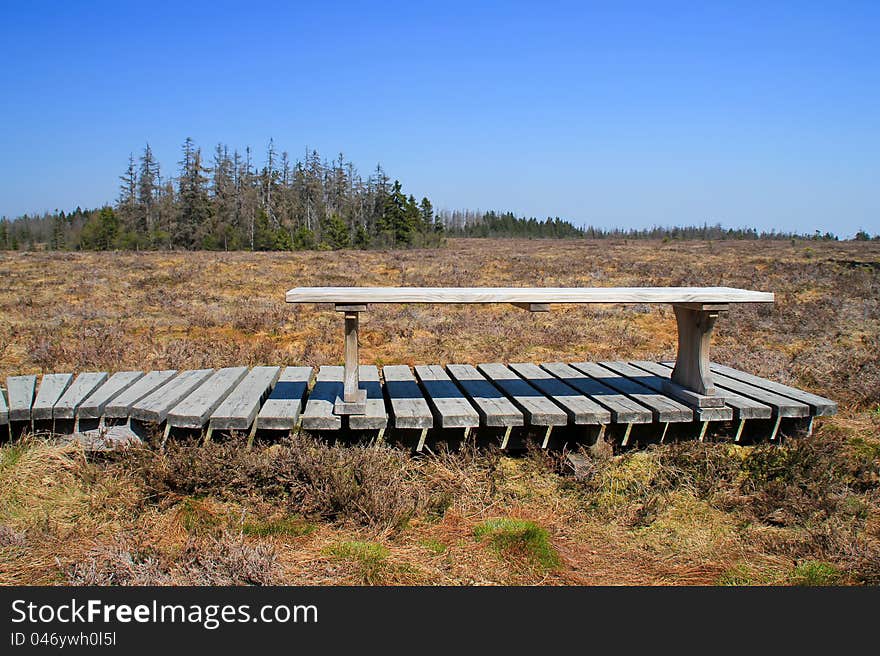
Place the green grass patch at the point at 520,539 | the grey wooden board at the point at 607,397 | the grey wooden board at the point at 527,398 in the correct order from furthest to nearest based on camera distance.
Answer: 1. the grey wooden board at the point at 607,397
2. the grey wooden board at the point at 527,398
3. the green grass patch at the point at 520,539

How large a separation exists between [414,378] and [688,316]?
244 cm

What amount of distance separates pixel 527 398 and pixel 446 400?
67 centimetres

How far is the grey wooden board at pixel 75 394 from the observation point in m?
3.91

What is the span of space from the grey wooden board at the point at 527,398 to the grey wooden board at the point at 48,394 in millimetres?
3423

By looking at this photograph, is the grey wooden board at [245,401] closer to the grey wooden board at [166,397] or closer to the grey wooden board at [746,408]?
the grey wooden board at [166,397]

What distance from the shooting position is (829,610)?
269cm

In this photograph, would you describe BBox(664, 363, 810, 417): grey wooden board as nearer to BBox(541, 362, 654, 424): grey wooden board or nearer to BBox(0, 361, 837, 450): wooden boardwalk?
BBox(0, 361, 837, 450): wooden boardwalk

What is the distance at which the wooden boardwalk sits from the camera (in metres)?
3.95

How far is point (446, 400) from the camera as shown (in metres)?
4.35

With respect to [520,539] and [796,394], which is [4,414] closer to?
[520,539]

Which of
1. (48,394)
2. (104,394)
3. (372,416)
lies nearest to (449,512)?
(372,416)

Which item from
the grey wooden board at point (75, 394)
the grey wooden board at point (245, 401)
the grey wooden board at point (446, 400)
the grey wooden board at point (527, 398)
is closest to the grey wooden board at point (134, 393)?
the grey wooden board at point (75, 394)

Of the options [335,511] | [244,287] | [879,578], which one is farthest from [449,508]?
[244,287]

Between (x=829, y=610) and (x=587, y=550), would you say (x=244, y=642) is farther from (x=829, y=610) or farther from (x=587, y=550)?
(x=829, y=610)
